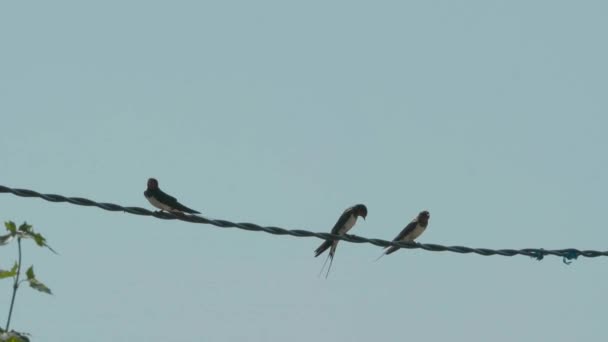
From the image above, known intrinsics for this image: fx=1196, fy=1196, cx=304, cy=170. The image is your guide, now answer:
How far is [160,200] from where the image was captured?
11.3 metres

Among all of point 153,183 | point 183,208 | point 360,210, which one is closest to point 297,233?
point 183,208

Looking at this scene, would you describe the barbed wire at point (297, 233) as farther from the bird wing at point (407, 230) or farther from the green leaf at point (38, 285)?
the bird wing at point (407, 230)

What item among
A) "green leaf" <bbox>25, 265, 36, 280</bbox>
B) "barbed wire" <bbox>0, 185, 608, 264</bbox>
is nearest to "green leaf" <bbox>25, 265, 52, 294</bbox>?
"green leaf" <bbox>25, 265, 36, 280</bbox>

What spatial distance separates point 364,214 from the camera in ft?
48.5

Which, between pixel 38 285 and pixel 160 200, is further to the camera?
pixel 160 200

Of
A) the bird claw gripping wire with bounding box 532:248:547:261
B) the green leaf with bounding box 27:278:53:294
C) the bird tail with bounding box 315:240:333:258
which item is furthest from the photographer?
the bird tail with bounding box 315:240:333:258

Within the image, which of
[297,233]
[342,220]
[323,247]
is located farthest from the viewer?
[342,220]

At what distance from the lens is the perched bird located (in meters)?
10.8

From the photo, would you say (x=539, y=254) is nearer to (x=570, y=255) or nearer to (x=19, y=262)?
(x=570, y=255)

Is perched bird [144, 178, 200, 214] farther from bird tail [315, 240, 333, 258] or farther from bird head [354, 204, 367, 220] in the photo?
bird head [354, 204, 367, 220]

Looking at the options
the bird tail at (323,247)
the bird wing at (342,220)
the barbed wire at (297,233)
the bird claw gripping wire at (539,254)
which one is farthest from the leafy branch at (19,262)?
the bird wing at (342,220)

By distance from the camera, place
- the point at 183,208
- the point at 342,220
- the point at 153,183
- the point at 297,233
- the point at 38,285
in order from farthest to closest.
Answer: the point at 342,220 < the point at 153,183 < the point at 183,208 < the point at 297,233 < the point at 38,285

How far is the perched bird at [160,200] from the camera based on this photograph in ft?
35.5

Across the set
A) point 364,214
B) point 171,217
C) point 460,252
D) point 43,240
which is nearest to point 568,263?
point 460,252
